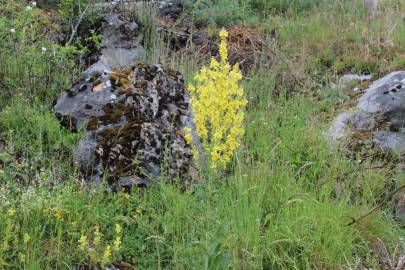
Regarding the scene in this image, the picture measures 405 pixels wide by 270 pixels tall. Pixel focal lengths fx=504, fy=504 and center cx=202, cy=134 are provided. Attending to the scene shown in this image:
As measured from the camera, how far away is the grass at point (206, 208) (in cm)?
289

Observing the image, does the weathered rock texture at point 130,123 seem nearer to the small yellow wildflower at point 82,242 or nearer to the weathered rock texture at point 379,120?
the small yellow wildflower at point 82,242

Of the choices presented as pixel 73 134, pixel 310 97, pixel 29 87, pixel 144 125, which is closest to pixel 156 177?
pixel 144 125

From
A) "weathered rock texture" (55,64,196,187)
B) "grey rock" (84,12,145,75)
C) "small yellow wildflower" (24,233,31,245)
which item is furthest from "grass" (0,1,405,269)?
"grey rock" (84,12,145,75)

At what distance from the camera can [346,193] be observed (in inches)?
139

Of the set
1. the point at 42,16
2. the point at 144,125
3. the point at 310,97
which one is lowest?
the point at 310,97

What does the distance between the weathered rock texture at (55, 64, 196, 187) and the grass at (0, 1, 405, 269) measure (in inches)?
6.4

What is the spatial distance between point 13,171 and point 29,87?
4.10 ft

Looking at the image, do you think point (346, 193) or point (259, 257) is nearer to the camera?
point (259, 257)

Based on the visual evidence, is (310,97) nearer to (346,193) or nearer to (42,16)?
(346,193)

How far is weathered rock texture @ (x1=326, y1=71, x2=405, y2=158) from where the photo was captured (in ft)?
15.0

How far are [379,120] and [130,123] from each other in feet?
7.98

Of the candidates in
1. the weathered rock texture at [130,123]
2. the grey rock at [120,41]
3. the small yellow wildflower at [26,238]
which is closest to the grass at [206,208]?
the small yellow wildflower at [26,238]

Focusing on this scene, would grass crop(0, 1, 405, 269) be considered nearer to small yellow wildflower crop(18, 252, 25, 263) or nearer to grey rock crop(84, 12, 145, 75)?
small yellow wildflower crop(18, 252, 25, 263)

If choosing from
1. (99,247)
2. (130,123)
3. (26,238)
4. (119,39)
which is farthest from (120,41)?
(26,238)
